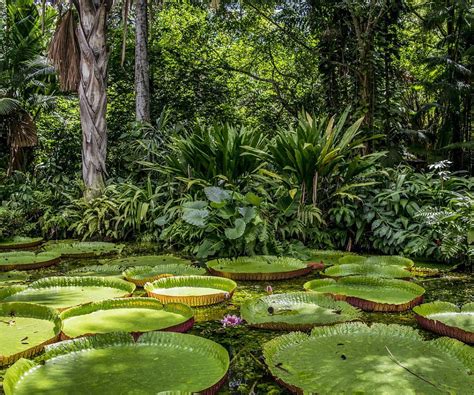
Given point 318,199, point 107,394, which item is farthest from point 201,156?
point 107,394

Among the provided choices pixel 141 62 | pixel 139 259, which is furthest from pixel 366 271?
pixel 141 62

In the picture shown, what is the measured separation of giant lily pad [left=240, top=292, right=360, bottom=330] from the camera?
6.32ft

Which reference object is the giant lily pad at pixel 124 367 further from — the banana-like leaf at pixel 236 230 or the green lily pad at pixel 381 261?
the green lily pad at pixel 381 261

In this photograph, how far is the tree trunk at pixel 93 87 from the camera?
492 cm

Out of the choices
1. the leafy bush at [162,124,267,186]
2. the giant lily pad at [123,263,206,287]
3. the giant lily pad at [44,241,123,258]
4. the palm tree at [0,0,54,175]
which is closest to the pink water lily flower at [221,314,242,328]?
the giant lily pad at [123,263,206,287]

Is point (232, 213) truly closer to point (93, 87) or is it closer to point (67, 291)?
point (67, 291)

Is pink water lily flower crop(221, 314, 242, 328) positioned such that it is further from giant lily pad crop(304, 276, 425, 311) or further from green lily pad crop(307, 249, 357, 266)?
green lily pad crop(307, 249, 357, 266)

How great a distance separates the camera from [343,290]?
249 cm

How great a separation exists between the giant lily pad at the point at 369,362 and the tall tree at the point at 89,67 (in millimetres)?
4066

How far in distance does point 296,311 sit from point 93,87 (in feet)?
13.1

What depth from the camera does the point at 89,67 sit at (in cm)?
496

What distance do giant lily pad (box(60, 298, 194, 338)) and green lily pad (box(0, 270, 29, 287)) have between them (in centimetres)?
111

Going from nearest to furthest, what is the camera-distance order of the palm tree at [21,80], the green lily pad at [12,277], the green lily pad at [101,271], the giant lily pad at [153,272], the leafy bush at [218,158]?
the giant lily pad at [153,272] → the green lily pad at [12,277] → the green lily pad at [101,271] → the leafy bush at [218,158] → the palm tree at [21,80]

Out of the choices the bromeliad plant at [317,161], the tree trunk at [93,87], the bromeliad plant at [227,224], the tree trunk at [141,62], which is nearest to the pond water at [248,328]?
the bromeliad plant at [227,224]
